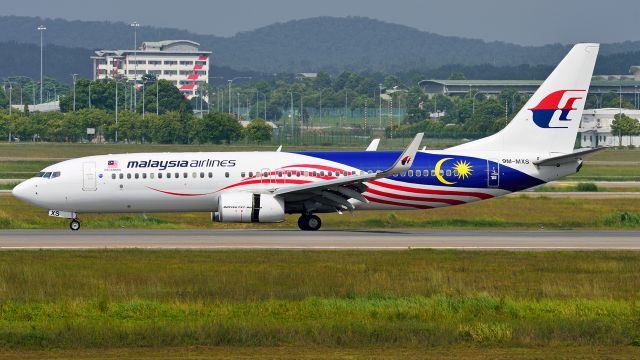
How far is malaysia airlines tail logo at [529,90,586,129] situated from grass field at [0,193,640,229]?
15.6ft

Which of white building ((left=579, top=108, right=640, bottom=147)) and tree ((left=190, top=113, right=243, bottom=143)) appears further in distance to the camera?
white building ((left=579, top=108, right=640, bottom=147))

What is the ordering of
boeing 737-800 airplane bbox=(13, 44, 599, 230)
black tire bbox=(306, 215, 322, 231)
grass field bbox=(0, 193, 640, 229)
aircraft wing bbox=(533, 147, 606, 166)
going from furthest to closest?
grass field bbox=(0, 193, 640, 229)
black tire bbox=(306, 215, 322, 231)
boeing 737-800 airplane bbox=(13, 44, 599, 230)
aircraft wing bbox=(533, 147, 606, 166)

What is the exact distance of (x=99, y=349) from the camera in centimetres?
2483

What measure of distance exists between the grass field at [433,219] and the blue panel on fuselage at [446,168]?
9.68 feet

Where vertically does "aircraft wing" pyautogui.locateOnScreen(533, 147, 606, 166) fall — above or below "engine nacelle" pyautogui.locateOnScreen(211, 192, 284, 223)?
above

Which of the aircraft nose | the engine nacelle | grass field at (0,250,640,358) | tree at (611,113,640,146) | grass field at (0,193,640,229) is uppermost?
tree at (611,113,640,146)

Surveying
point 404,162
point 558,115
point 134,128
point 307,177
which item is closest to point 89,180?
point 307,177

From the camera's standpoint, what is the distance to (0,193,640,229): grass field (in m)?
54.4

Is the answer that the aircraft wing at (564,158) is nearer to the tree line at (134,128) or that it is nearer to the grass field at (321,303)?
the grass field at (321,303)

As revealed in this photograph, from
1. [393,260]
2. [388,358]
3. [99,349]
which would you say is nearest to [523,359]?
[388,358]

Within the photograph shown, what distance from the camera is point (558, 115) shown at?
5269cm

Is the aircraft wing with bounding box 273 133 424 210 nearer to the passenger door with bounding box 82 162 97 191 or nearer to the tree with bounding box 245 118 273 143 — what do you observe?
the passenger door with bounding box 82 162 97 191

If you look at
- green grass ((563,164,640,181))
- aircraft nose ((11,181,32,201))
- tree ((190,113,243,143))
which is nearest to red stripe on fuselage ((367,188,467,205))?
aircraft nose ((11,181,32,201))

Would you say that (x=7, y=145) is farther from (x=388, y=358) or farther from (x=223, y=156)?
(x=388, y=358)
